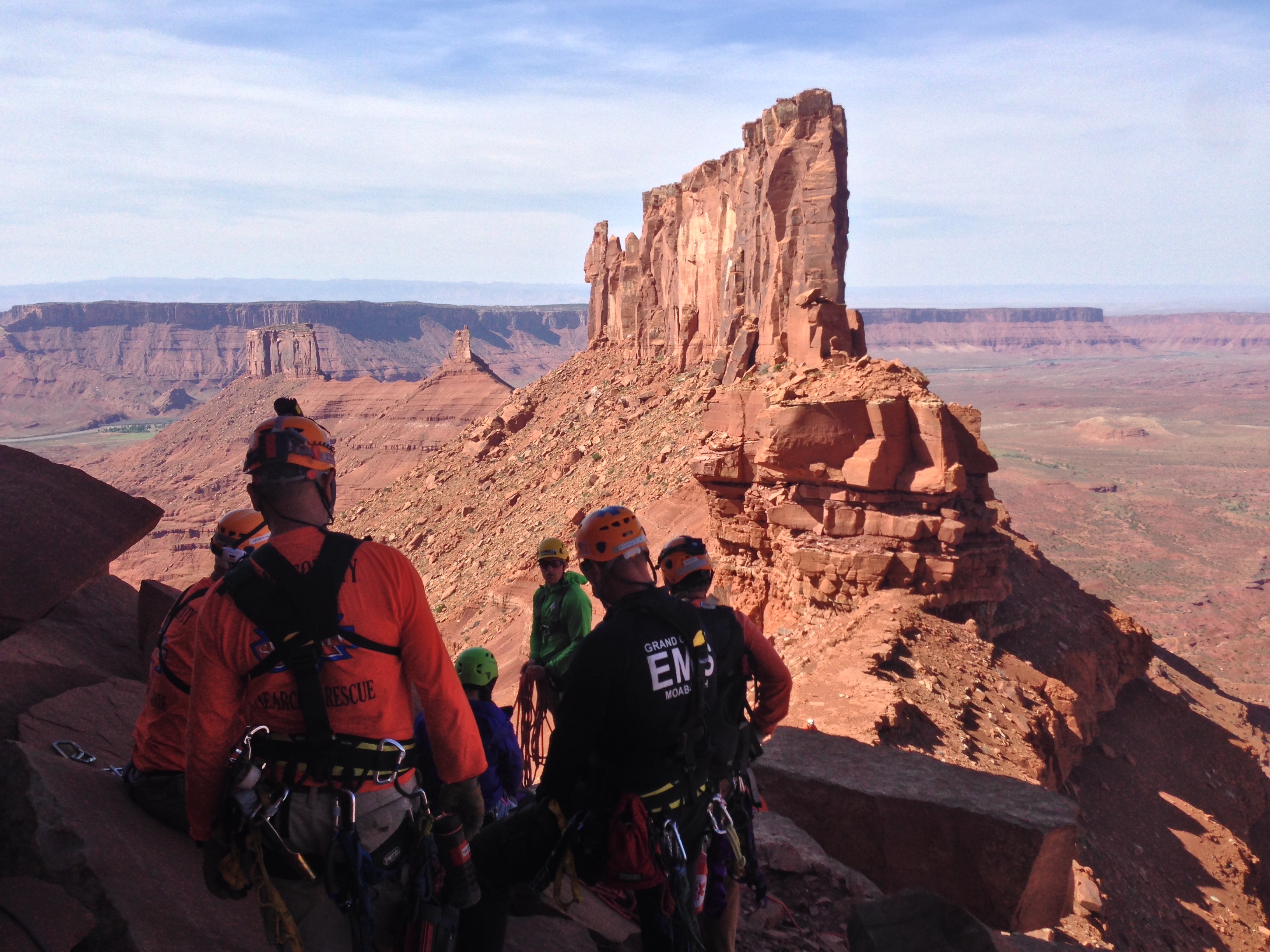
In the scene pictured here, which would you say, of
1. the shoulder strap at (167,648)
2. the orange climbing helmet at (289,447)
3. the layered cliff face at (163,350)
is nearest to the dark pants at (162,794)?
the shoulder strap at (167,648)

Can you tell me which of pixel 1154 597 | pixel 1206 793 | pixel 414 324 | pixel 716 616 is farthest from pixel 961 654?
pixel 414 324

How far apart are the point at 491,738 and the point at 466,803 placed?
1405 mm

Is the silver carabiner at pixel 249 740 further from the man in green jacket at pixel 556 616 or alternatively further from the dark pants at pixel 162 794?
the man in green jacket at pixel 556 616

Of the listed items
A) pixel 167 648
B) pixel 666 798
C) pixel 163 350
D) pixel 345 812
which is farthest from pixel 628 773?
pixel 163 350

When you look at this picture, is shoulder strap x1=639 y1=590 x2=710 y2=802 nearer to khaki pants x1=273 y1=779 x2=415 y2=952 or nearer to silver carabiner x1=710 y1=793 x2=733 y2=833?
silver carabiner x1=710 y1=793 x2=733 y2=833

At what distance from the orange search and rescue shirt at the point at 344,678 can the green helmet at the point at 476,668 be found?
5.32ft

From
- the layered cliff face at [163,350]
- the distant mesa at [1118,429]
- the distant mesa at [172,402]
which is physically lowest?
the distant mesa at [172,402]

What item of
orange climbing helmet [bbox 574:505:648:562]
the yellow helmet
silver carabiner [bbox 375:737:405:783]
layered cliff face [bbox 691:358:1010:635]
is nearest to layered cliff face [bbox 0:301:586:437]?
layered cliff face [bbox 691:358:1010:635]

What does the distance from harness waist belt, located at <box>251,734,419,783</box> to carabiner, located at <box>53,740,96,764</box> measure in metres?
2.26

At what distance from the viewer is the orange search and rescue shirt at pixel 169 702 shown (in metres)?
3.90

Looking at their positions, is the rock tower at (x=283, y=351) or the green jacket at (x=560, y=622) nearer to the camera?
the green jacket at (x=560, y=622)

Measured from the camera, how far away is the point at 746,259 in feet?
112

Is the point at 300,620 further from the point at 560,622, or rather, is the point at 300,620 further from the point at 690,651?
the point at 560,622

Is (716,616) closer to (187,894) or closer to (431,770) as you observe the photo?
(431,770)
